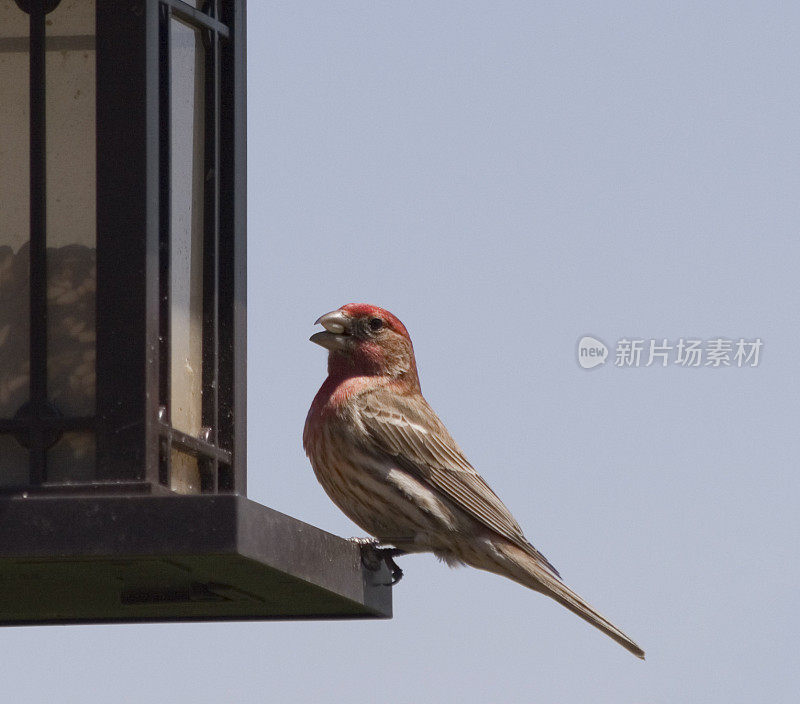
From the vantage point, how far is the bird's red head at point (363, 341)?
359 inches

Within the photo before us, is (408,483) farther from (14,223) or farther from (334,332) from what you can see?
(14,223)

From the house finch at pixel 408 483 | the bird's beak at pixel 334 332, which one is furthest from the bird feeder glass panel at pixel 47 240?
the bird's beak at pixel 334 332

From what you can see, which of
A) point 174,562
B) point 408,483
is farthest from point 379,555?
point 174,562

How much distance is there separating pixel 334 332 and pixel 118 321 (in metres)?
3.27

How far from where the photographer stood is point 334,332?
9156 mm

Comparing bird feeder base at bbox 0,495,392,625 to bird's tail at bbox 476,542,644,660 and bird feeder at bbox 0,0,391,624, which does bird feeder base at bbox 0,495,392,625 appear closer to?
bird feeder at bbox 0,0,391,624

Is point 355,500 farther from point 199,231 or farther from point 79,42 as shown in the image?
point 79,42

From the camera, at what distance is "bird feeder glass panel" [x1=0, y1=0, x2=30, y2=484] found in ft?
19.5

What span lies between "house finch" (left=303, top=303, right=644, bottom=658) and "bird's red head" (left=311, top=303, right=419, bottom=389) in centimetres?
1

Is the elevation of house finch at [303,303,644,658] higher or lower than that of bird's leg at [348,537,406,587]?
higher

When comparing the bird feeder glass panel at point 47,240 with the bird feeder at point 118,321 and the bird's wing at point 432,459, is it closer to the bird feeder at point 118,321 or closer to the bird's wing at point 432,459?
the bird feeder at point 118,321

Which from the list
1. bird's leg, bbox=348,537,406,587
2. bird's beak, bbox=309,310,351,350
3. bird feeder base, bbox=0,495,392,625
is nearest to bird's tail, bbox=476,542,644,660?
bird's leg, bbox=348,537,406,587

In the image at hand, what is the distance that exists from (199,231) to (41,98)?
85cm

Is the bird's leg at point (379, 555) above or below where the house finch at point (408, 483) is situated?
below
